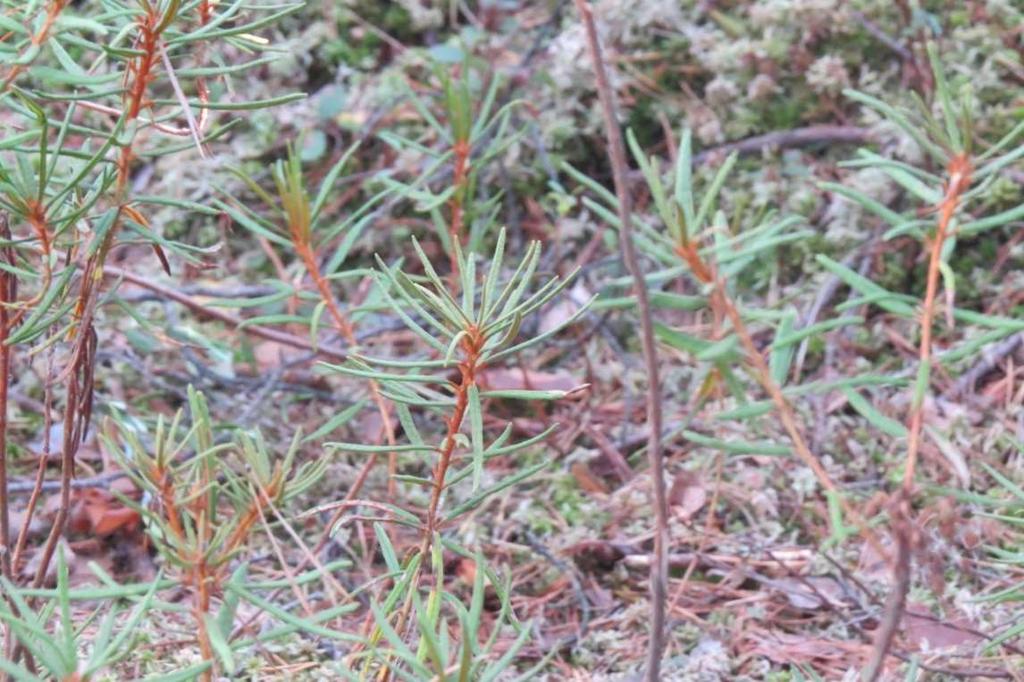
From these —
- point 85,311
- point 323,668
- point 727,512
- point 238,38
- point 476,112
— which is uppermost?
point 238,38

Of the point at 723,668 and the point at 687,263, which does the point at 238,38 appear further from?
the point at 723,668

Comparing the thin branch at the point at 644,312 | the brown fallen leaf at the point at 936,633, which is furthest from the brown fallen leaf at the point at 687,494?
the thin branch at the point at 644,312

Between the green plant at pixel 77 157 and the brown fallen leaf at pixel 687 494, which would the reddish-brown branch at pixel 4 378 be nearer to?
the green plant at pixel 77 157

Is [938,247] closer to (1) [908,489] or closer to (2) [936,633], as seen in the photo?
(1) [908,489]

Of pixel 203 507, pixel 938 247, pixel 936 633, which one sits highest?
pixel 938 247

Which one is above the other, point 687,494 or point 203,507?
point 203,507

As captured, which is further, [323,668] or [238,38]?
[323,668]

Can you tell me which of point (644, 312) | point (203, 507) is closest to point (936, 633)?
point (644, 312)

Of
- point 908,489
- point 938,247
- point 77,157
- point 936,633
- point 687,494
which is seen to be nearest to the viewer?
point 908,489

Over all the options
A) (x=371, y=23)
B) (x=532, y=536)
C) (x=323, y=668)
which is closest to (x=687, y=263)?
(x=323, y=668)
